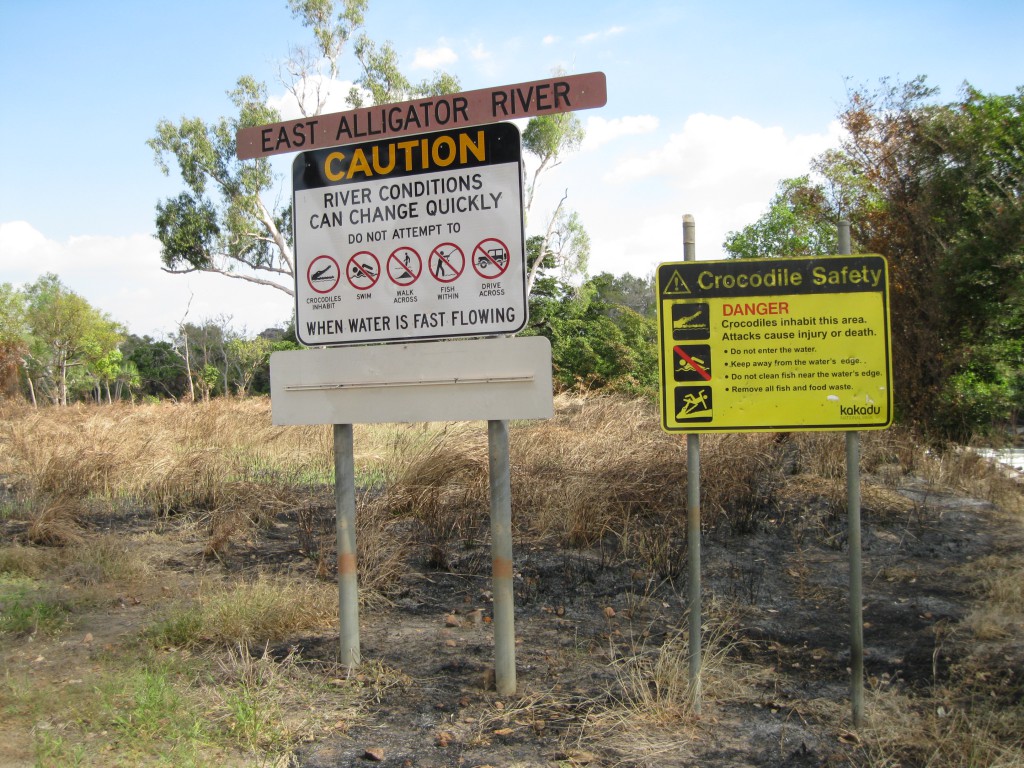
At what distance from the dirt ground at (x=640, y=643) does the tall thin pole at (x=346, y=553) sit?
152mm

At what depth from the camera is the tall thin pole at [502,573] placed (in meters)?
3.89

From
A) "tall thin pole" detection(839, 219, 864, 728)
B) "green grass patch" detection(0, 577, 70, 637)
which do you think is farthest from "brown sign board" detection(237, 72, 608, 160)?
"green grass patch" detection(0, 577, 70, 637)

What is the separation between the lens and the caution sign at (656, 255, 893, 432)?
11.7ft

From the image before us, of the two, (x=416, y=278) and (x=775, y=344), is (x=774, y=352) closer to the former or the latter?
(x=775, y=344)

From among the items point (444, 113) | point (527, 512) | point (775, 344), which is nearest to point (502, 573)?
point (775, 344)

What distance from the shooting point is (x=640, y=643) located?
15.0 feet

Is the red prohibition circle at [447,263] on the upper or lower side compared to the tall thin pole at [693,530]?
upper

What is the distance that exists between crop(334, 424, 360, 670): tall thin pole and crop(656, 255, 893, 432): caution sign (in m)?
1.61

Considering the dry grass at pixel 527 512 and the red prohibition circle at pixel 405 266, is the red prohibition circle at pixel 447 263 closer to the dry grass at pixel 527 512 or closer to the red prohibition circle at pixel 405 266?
the red prohibition circle at pixel 405 266

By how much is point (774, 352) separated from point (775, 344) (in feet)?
0.11

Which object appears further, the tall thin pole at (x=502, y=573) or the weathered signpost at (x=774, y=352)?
the tall thin pole at (x=502, y=573)

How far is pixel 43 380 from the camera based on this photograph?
44.4m

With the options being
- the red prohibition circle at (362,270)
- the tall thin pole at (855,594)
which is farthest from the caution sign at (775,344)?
the red prohibition circle at (362,270)

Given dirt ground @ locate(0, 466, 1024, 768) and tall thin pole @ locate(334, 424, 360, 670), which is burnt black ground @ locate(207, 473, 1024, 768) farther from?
tall thin pole @ locate(334, 424, 360, 670)
